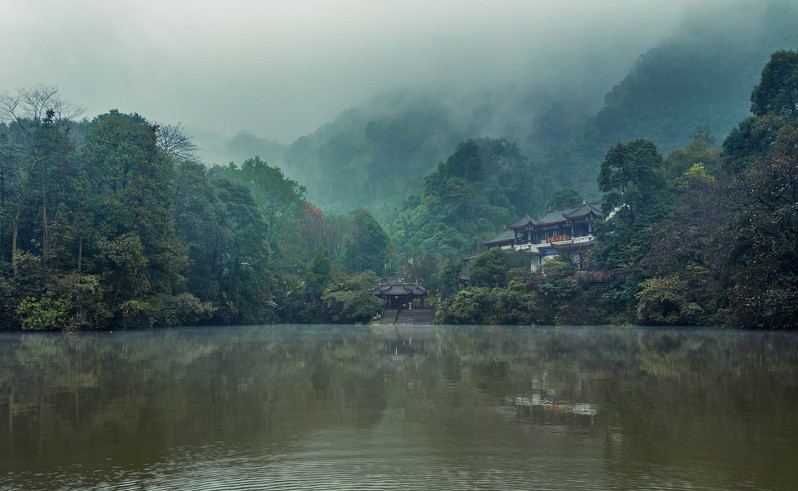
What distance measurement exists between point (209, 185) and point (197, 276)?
615 centimetres

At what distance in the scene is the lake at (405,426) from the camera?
192 inches

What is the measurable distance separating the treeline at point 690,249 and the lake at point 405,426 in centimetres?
1117

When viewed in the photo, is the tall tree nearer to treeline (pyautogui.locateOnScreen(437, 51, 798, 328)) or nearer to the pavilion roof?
the pavilion roof

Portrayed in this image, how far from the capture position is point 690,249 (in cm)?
2875

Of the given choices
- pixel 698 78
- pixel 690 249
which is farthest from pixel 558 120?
pixel 690 249

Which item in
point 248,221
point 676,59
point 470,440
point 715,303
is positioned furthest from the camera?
point 676,59

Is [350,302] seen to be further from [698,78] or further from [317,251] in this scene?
[698,78]

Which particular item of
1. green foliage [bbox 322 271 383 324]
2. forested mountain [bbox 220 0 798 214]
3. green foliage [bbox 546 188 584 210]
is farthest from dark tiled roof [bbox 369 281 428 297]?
forested mountain [bbox 220 0 798 214]

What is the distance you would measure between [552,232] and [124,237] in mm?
34091

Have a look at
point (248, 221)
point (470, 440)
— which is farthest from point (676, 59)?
point (470, 440)

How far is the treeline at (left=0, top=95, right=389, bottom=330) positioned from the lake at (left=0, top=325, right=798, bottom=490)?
57.9 feet

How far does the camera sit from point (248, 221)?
43094 mm

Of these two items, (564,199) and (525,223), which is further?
(564,199)

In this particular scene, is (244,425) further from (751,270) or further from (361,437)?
(751,270)
